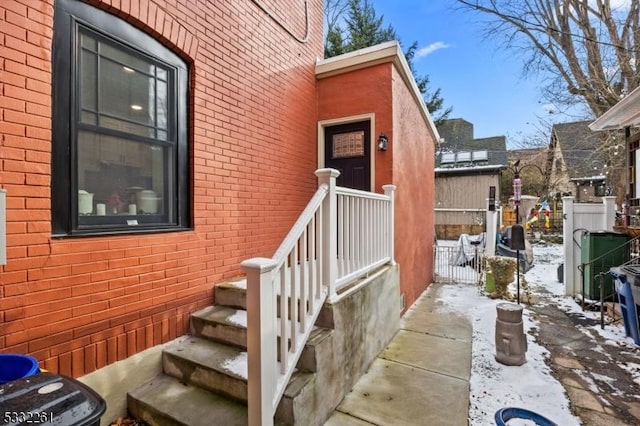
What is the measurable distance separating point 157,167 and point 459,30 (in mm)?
10433

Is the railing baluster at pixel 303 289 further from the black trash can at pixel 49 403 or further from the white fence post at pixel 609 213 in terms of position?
the white fence post at pixel 609 213

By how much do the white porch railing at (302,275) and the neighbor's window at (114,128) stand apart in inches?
54.1

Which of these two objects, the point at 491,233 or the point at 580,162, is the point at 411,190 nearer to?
the point at 491,233

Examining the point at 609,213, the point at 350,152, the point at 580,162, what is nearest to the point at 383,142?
the point at 350,152

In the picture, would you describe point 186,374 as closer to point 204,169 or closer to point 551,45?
point 204,169

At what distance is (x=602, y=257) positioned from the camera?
17.0 feet

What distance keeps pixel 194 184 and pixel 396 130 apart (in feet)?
9.74

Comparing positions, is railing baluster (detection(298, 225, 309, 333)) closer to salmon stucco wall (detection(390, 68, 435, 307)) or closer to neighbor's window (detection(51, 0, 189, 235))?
neighbor's window (detection(51, 0, 189, 235))

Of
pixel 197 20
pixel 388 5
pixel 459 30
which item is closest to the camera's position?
pixel 197 20

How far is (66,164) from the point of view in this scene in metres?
2.18

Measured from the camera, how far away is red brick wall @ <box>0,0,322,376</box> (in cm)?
195

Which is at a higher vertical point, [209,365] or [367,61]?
[367,61]

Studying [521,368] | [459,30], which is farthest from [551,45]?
[521,368]

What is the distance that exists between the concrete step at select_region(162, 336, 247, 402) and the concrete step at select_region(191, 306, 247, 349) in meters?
0.06
